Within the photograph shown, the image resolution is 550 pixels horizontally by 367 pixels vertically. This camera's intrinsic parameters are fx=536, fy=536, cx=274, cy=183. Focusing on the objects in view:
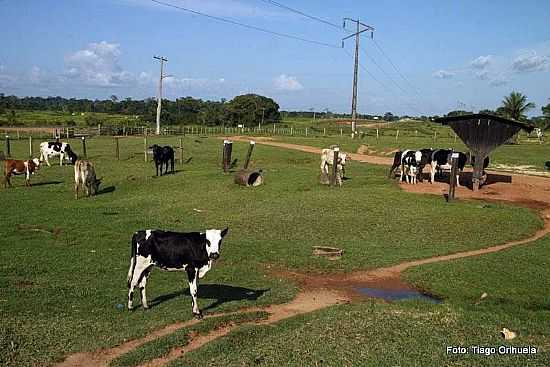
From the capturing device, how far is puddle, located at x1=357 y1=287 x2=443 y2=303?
466 inches

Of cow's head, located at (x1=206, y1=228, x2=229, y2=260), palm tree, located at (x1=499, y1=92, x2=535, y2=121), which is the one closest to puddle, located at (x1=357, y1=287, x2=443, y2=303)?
cow's head, located at (x1=206, y1=228, x2=229, y2=260)

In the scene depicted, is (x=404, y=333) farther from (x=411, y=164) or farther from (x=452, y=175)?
(x=411, y=164)

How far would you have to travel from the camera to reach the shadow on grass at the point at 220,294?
11.0m

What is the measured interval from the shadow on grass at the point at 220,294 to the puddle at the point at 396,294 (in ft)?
7.76

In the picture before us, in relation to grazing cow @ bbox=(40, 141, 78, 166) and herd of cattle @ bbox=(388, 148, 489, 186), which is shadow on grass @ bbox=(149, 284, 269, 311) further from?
grazing cow @ bbox=(40, 141, 78, 166)

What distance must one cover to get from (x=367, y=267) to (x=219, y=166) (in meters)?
22.5

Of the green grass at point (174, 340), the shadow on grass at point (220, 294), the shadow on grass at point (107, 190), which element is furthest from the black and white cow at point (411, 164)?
the green grass at point (174, 340)

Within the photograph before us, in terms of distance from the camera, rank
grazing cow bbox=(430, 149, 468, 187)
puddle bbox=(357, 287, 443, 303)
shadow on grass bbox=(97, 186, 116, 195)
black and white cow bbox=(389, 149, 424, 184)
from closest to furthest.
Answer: puddle bbox=(357, 287, 443, 303) → shadow on grass bbox=(97, 186, 116, 195) → black and white cow bbox=(389, 149, 424, 184) → grazing cow bbox=(430, 149, 468, 187)

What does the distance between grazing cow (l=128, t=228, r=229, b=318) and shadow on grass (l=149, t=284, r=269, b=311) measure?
789 mm

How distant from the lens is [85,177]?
78.4 feet

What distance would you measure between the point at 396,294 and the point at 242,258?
437 centimetres

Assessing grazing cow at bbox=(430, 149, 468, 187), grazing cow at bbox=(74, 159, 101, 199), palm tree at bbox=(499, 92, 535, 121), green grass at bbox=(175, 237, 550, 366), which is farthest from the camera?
palm tree at bbox=(499, 92, 535, 121)

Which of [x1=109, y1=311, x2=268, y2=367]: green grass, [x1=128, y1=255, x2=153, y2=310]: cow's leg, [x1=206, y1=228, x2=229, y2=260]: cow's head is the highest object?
[x1=206, y1=228, x2=229, y2=260]: cow's head

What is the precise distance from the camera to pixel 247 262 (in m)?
14.2
